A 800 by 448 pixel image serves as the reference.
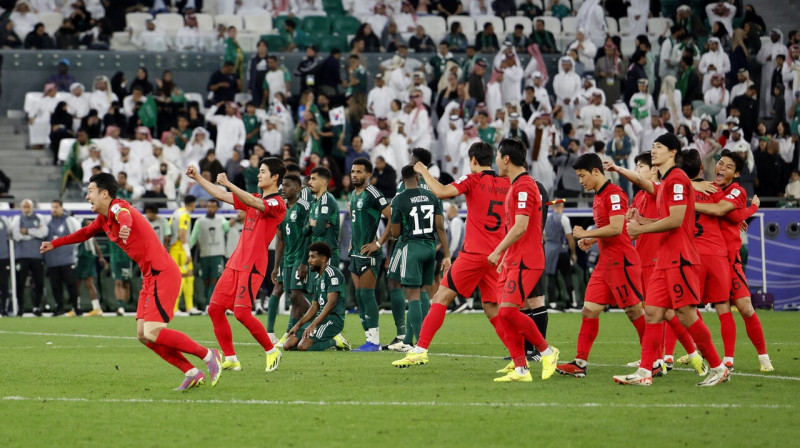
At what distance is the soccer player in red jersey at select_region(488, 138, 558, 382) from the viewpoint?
10953 millimetres

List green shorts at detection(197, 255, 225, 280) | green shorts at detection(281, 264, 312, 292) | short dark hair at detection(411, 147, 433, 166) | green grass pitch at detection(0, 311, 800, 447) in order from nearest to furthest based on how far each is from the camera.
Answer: green grass pitch at detection(0, 311, 800, 447) < short dark hair at detection(411, 147, 433, 166) < green shorts at detection(281, 264, 312, 292) < green shorts at detection(197, 255, 225, 280)

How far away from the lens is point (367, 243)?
50.9 ft

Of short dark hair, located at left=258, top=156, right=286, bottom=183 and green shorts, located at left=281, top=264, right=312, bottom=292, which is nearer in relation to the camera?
short dark hair, located at left=258, top=156, right=286, bottom=183

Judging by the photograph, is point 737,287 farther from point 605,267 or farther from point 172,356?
point 172,356

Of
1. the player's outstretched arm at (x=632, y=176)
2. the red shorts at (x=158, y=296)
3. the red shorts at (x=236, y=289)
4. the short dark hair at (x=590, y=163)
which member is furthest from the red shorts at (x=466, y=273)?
the red shorts at (x=158, y=296)

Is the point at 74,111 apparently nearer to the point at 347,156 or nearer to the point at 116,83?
the point at 116,83

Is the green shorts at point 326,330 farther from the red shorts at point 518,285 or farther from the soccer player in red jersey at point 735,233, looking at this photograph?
the soccer player in red jersey at point 735,233

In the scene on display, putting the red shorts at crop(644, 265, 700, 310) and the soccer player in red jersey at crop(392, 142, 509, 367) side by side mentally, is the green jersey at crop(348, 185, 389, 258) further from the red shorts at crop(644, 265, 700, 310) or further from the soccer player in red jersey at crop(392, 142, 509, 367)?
the red shorts at crop(644, 265, 700, 310)

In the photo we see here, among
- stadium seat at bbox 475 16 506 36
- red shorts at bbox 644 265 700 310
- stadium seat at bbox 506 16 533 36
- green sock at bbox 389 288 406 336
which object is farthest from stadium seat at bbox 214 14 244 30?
red shorts at bbox 644 265 700 310

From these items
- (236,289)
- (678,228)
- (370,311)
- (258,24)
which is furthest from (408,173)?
(258,24)

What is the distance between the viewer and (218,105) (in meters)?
28.8

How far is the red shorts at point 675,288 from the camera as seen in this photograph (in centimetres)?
1051

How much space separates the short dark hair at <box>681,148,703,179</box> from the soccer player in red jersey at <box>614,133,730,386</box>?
0.46m

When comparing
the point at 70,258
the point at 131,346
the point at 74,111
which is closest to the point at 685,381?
the point at 131,346
